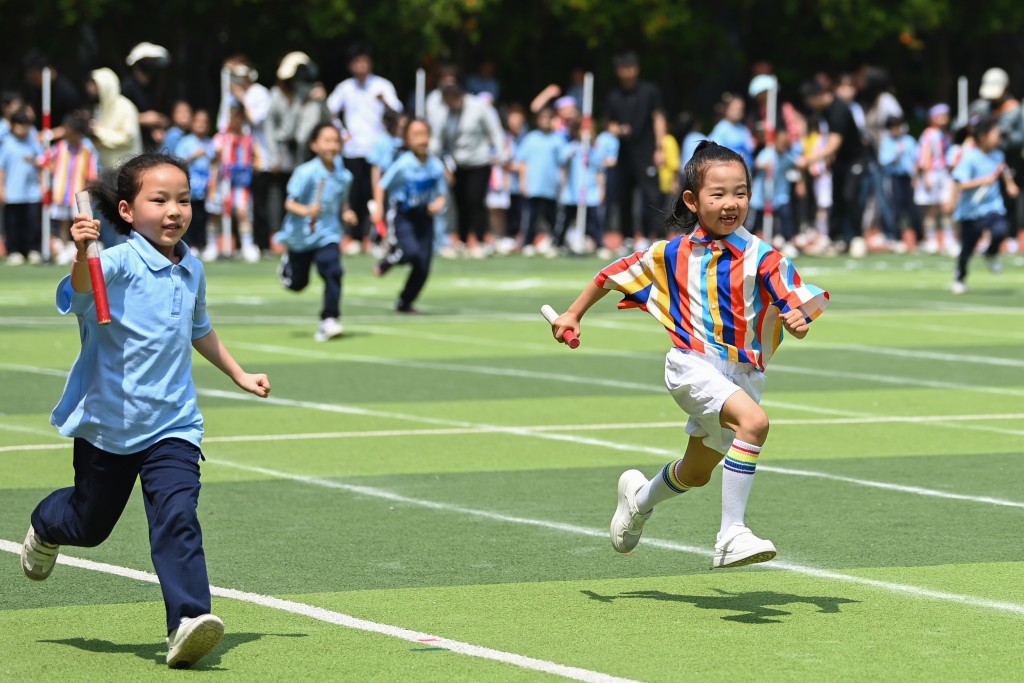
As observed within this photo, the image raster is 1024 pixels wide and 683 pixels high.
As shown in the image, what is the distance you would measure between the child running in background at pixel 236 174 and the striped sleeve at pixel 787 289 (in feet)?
62.9

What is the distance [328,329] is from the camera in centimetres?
1669

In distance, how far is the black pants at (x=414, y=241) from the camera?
1858cm

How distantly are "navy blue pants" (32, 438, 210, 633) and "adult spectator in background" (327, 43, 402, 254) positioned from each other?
1936cm

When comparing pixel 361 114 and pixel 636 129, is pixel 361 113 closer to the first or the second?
pixel 361 114

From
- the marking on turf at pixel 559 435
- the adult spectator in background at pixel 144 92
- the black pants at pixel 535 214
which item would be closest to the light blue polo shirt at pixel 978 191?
the black pants at pixel 535 214

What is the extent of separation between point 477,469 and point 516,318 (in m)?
8.64

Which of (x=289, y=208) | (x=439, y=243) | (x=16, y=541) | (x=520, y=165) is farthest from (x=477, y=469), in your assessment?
(x=520, y=165)

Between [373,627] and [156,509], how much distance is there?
0.88 m

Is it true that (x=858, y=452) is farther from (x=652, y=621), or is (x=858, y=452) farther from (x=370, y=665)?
(x=370, y=665)

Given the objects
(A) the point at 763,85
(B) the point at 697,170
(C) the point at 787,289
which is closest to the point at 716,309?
(C) the point at 787,289

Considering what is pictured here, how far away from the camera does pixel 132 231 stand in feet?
22.2

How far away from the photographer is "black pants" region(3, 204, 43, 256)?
25.8 metres

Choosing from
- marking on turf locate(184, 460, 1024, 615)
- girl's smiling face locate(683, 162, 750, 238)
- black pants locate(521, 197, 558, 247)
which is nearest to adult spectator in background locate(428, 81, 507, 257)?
black pants locate(521, 197, 558, 247)

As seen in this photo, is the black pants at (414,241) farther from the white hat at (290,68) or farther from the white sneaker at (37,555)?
the white sneaker at (37,555)
